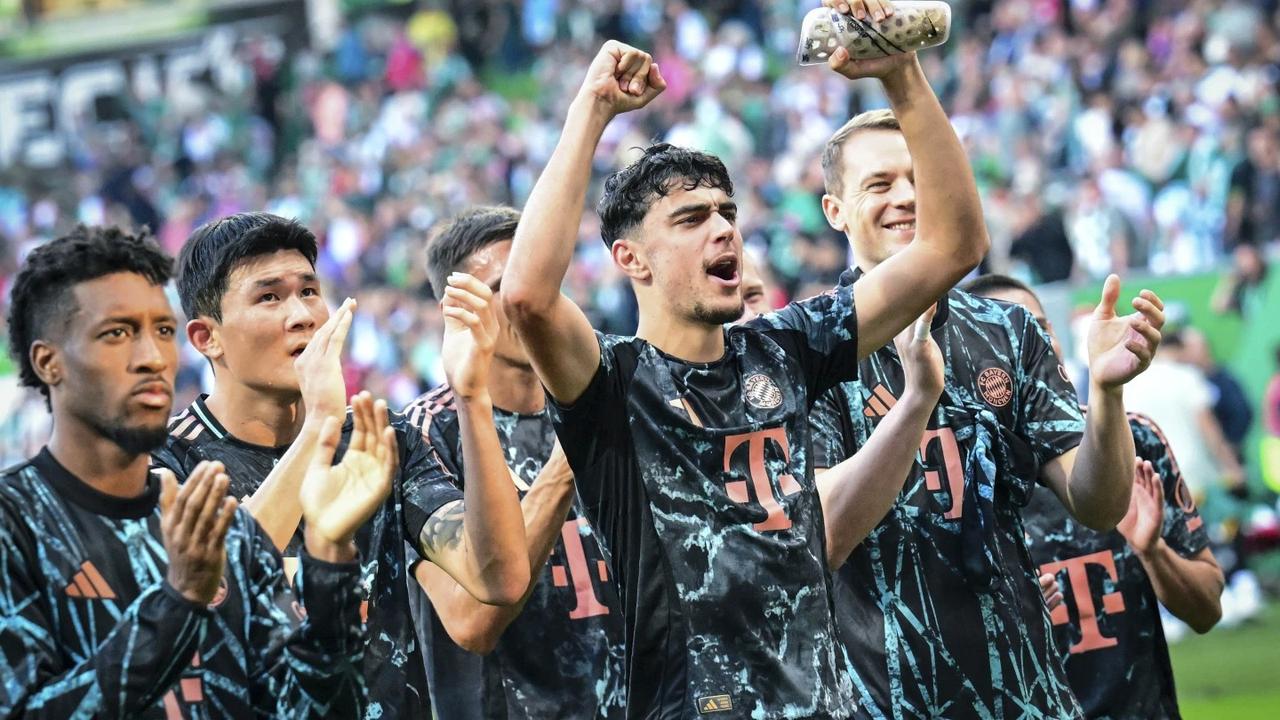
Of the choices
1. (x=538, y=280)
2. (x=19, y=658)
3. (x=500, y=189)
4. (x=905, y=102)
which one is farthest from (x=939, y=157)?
(x=500, y=189)

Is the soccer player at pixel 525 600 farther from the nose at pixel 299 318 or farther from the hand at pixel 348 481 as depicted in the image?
the hand at pixel 348 481

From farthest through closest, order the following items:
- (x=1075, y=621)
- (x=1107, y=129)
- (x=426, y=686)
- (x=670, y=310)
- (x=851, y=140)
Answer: (x=1107, y=129)
(x=1075, y=621)
(x=851, y=140)
(x=426, y=686)
(x=670, y=310)

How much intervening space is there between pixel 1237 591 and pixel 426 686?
9.37m

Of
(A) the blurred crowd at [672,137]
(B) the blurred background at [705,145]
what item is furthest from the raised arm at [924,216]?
(A) the blurred crowd at [672,137]

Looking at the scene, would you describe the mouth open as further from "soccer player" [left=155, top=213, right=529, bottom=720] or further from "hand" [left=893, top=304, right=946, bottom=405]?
"soccer player" [left=155, top=213, right=529, bottom=720]

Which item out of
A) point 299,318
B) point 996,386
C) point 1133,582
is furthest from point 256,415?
point 1133,582

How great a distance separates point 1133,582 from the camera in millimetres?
5637

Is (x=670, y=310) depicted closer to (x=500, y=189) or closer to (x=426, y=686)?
(x=426, y=686)

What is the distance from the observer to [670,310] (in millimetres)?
4316

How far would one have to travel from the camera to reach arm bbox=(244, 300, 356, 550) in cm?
403

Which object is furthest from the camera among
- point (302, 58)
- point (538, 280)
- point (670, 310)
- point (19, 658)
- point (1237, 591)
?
point (302, 58)

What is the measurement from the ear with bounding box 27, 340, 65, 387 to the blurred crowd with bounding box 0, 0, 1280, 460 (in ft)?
34.8

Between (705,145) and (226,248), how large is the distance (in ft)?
52.8

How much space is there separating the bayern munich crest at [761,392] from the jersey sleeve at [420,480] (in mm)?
828
